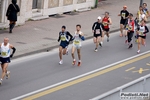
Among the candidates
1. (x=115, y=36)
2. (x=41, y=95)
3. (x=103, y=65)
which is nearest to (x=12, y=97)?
(x=41, y=95)

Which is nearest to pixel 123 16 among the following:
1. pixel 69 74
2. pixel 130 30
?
pixel 130 30

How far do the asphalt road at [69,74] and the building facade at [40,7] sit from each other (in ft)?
16.0

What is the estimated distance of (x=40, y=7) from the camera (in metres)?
32.7

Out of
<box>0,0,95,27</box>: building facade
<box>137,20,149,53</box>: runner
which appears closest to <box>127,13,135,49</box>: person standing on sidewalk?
<box>137,20,149,53</box>: runner

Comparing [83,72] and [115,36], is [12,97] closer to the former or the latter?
[83,72]

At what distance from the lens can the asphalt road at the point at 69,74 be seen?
751 inches

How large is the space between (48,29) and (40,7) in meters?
3.00

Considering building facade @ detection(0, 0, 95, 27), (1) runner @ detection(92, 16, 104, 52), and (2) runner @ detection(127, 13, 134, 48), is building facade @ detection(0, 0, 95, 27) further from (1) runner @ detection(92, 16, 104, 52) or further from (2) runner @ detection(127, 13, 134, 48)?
(2) runner @ detection(127, 13, 134, 48)

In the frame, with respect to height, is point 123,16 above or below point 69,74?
above

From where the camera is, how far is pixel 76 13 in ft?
116

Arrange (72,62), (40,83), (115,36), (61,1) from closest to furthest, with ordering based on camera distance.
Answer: (40,83) → (72,62) → (115,36) → (61,1)

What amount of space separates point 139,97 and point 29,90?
17.0ft

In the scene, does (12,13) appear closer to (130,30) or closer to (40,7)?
(40,7)

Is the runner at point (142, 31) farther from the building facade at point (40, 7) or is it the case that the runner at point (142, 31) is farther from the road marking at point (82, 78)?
the building facade at point (40, 7)
